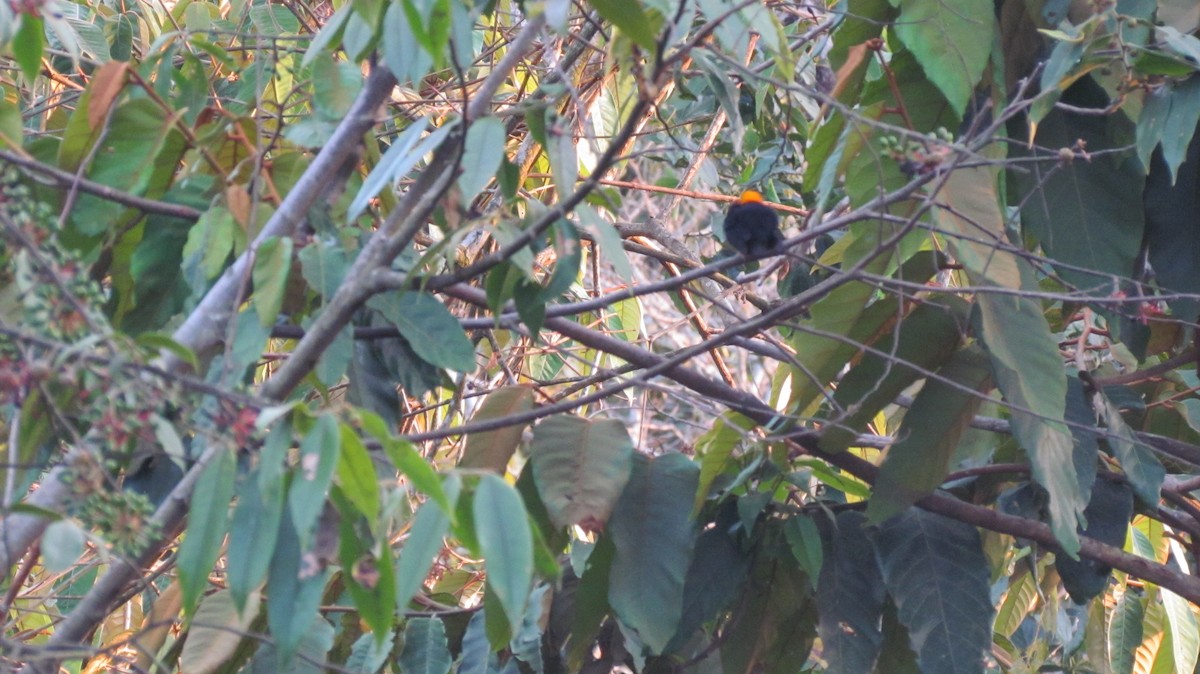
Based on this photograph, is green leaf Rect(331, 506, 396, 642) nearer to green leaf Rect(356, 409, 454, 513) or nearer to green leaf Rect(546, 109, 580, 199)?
green leaf Rect(356, 409, 454, 513)

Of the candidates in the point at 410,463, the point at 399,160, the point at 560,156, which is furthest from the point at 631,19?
the point at 410,463

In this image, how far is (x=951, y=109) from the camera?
1.69m

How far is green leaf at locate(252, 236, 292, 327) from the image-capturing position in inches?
44.3

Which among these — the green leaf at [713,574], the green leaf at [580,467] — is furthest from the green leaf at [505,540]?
the green leaf at [713,574]

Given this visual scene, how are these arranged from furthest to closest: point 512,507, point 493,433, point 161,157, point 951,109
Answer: point 951,109 → point 493,433 → point 161,157 → point 512,507

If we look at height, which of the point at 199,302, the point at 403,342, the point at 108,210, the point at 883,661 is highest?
the point at 108,210

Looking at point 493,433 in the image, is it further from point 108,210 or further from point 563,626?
point 108,210

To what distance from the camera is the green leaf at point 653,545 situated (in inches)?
56.4

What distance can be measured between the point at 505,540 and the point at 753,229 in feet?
3.16

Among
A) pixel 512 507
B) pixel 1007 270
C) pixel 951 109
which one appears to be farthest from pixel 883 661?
pixel 512 507

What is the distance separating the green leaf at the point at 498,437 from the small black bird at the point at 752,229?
402mm

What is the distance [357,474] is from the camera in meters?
0.90

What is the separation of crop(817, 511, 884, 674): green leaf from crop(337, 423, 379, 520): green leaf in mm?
920

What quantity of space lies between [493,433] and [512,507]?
698mm
